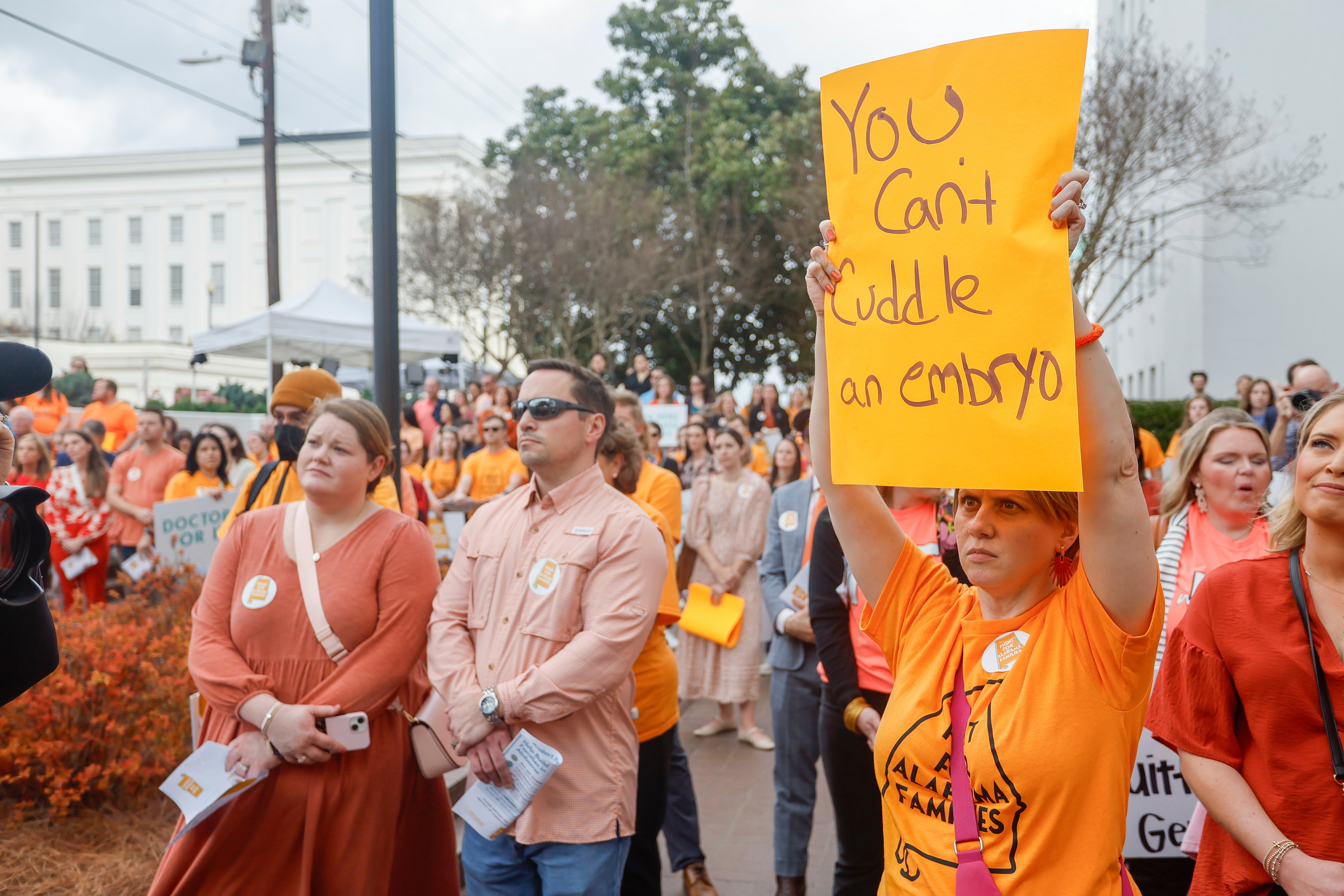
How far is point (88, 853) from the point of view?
3.81 m

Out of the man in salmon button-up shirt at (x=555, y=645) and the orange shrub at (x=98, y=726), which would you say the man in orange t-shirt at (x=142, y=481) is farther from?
the man in salmon button-up shirt at (x=555, y=645)

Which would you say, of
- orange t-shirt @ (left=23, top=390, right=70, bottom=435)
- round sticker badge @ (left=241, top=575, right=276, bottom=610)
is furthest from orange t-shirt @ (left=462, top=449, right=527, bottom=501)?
round sticker badge @ (left=241, top=575, right=276, bottom=610)

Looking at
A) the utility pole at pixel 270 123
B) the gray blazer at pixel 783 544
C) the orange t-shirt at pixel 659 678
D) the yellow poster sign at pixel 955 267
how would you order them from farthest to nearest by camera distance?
1. the utility pole at pixel 270 123
2. the gray blazer at pixel 783 544
3. the orange t-shirt at pixel 659 678
4. the yellow poster sign at pixel 955 267

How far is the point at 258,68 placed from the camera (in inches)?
610

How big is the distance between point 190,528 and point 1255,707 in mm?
7083

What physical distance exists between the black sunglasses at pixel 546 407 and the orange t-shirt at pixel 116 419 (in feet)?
34.8

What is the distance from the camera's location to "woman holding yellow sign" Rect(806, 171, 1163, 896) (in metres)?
1.78

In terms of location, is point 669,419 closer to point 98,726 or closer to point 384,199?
point 384,199

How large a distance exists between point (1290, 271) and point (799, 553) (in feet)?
70.4

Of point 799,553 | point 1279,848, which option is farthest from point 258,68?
point 1279,848

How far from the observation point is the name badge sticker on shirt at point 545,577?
116 inches

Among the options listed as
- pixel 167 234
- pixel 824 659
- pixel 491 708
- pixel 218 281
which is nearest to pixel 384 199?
pixel 491 708

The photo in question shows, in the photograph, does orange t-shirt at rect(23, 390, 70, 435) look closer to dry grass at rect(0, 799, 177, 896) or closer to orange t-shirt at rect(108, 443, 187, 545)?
orange t-shirt at rect(108, 443, 187, 545)

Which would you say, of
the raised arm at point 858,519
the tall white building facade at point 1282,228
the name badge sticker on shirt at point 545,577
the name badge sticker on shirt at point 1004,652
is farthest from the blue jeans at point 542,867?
the tall white building facade at point 1282,228
